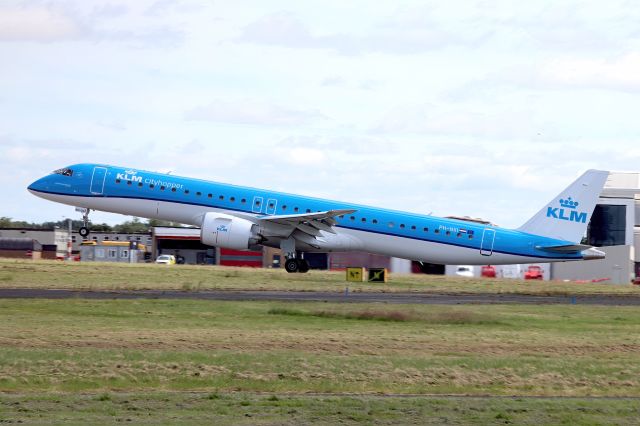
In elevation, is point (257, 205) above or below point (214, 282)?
above

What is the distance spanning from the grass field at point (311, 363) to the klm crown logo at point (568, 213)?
14.2m

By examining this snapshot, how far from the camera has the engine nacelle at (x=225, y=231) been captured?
45.9 metres

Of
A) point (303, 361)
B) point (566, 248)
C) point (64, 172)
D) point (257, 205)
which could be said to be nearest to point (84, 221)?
point (64, 172)

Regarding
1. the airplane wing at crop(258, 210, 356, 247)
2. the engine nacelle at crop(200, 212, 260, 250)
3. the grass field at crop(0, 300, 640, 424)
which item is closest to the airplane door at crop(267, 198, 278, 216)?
the airplane wing at crop(258, 210, 356, 247)

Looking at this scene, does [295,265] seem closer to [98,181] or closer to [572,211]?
[98,181]

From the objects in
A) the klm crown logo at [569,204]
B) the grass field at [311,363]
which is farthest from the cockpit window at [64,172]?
the klm crown logo at [569,204]

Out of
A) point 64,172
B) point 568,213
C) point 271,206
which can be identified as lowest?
point 271,206

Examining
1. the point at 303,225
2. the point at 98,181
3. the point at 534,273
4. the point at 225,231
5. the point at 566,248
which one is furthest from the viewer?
the point at 534,273

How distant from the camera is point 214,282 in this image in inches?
1839

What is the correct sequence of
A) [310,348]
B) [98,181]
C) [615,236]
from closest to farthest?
[310,348] → [98,181] → [615,236]

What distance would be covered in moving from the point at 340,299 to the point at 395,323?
26.5 ft

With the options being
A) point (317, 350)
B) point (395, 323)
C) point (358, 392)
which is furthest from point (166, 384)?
point (395, 323)

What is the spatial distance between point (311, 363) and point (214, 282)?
2596cm

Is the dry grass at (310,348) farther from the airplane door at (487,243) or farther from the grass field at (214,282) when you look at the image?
the airplane door at (487,243)
